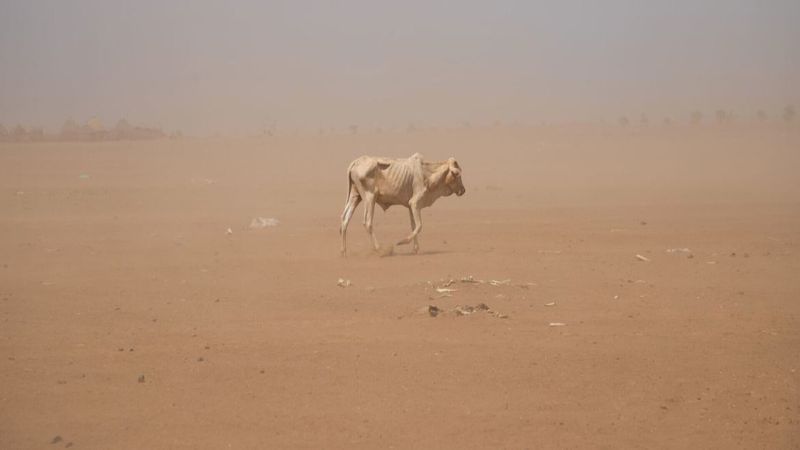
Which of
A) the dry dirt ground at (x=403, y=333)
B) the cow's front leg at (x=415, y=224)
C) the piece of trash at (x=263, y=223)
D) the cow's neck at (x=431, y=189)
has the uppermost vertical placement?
the cow's neck at (x=431, y=189)

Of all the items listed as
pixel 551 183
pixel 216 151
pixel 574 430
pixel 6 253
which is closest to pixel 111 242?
pixel 6 253

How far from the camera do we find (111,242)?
1908cm

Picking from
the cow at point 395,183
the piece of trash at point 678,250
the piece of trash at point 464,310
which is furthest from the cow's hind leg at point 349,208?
the piece of trash at point 464,310

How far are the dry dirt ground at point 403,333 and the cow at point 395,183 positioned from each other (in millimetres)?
764

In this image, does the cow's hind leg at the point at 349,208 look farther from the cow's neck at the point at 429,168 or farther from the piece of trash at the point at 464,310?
the piece of trash at the point at 464,310

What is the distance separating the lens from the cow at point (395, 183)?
16266mm

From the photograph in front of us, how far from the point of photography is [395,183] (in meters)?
16.4

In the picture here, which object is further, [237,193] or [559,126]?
[559,126]

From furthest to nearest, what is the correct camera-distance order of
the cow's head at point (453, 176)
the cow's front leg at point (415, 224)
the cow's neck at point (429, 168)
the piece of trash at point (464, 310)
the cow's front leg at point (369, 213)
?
the cow's neck at point (429, 168)
the cow's head at point (453, 176)
the cow's front leg at point (369, 213)
the cow's front leg at point (415, 224)
the piece of trash at point (464, 310)

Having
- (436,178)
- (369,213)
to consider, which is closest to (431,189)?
(436,178)

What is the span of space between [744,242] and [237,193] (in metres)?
18.8

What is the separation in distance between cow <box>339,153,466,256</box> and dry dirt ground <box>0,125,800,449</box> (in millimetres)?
764

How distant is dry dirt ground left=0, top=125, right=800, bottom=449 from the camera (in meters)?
7.01

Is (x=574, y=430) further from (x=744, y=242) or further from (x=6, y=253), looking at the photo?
(x=6, y=253)
